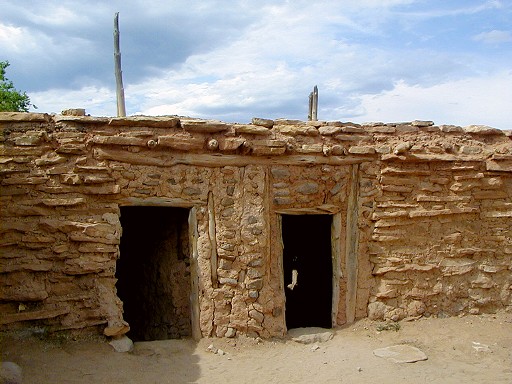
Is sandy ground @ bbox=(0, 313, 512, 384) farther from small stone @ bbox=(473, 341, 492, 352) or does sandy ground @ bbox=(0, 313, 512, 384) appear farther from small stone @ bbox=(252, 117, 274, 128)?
small stone @ bbox=(252, 117, 274, 128)

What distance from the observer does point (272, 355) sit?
6449mm

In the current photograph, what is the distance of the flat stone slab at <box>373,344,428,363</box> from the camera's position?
6.29 m

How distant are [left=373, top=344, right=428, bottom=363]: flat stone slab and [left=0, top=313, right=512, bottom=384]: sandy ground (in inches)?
3.6

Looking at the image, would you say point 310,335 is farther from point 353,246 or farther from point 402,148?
point 402,148

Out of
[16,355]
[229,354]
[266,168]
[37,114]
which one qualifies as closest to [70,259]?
[16,355]

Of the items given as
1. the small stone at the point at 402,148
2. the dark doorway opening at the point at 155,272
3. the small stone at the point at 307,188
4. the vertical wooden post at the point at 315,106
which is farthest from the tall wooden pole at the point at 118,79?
the vertical wooden post at the point at 315,106

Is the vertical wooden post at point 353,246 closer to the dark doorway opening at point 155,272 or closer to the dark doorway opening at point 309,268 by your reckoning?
the dark doorway opening at point 309,268

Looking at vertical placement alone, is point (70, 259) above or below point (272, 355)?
above

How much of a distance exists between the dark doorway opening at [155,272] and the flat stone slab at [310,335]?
150cm

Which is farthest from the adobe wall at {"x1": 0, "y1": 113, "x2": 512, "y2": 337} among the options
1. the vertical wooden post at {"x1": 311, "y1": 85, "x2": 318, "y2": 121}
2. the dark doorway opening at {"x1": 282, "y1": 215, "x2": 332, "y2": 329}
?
the vertical wooden post at {"x1": 311, "y1": 85, "x2": 318, "y2": 121}

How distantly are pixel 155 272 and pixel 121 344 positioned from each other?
165 centimetres

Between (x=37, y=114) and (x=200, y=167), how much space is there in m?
2.07

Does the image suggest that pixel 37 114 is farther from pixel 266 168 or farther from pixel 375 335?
pixel 375 335

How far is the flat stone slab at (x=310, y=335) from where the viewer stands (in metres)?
6.86
